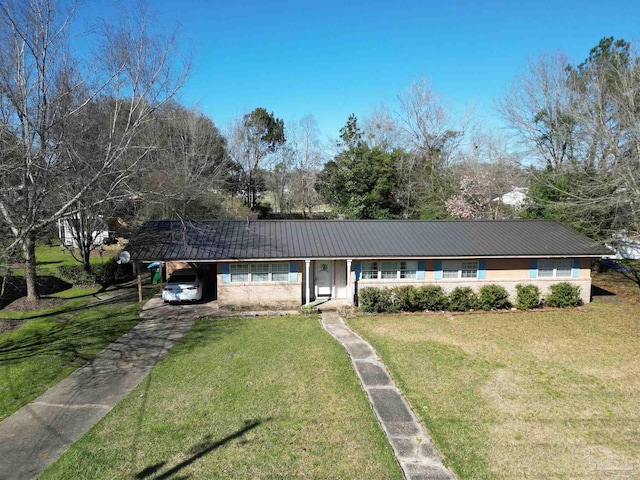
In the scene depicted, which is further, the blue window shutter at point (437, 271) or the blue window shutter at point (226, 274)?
the blue window shutter at point (437, 271)

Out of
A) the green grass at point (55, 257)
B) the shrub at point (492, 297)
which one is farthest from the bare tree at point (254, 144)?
the shrub at point (492, 297)

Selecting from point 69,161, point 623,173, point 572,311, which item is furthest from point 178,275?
point 623,173

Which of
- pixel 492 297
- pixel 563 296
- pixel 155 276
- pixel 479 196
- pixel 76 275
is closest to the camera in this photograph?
pixel 492 297

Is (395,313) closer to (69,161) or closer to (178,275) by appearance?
(178,275)

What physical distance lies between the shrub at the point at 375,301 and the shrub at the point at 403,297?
0.20 meters

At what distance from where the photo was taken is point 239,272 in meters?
15.8

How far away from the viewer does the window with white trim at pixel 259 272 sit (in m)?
15.7

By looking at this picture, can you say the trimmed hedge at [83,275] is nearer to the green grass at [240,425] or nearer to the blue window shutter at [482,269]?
the green grass at [240,425]

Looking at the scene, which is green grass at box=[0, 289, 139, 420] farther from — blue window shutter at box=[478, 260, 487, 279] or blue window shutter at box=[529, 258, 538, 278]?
blue window shutter at box=[529, 258, 538, 278]

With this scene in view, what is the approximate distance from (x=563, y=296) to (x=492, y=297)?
A: 3367 mm

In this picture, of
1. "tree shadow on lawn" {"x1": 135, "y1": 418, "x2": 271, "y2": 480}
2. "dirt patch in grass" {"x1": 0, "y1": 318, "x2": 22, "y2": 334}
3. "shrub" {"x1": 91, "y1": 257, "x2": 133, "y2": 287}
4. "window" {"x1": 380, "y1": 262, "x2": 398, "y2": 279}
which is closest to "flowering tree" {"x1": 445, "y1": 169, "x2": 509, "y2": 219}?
"window" {"x1": 380, "y1": 262, "x2": 398, "y2": 279}

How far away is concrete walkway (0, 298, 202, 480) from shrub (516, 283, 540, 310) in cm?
1386

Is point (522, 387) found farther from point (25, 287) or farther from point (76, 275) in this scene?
point (25, 287)

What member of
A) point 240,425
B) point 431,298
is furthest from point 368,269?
point 240,425
